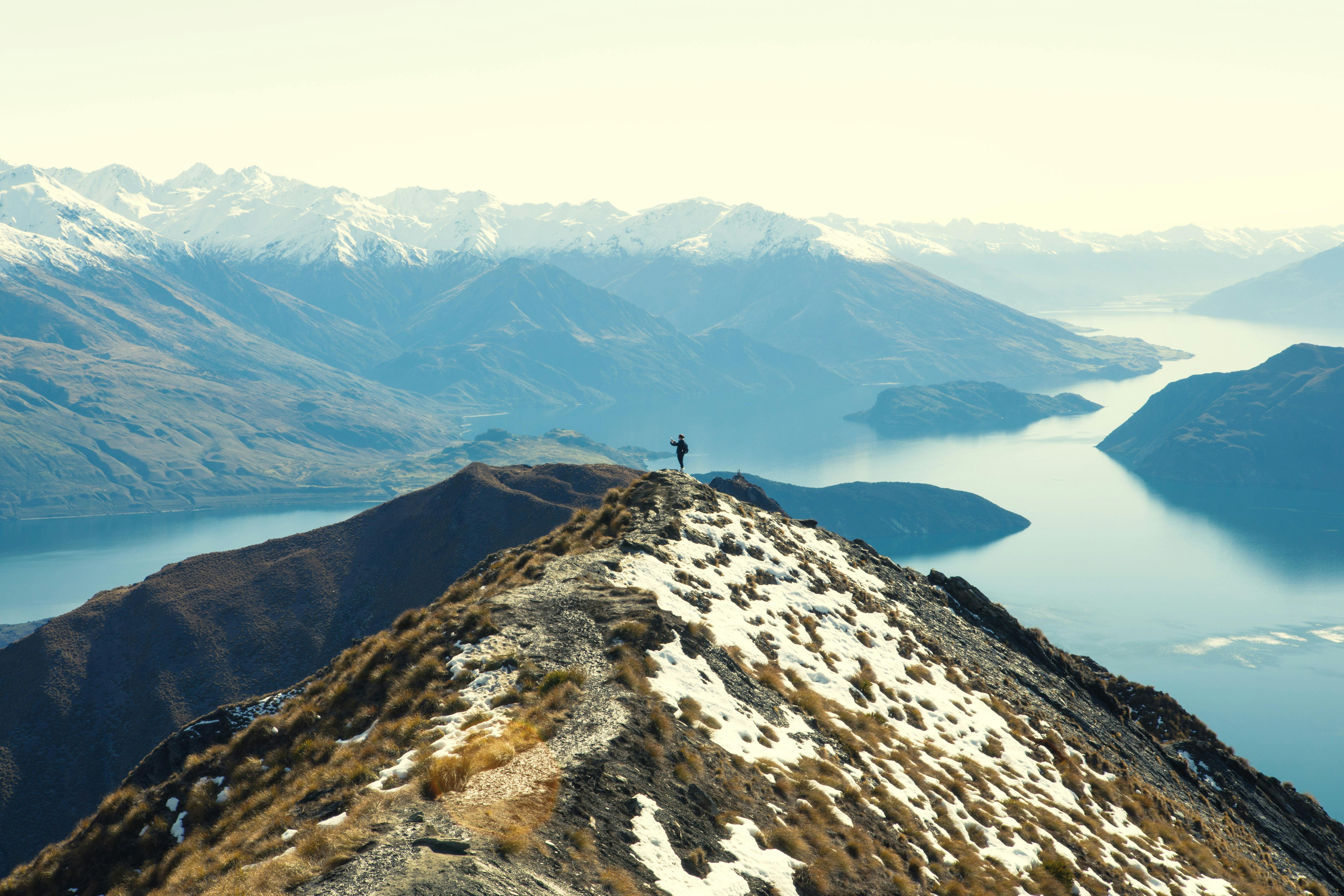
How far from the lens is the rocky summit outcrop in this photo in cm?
1614

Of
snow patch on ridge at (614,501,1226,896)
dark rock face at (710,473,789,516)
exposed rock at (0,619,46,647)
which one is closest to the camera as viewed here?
snow patch on ridge at (614,501,1226,896)

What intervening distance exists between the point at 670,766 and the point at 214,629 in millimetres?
91331

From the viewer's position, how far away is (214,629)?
93562 mm

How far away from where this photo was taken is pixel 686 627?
25656 millimetres

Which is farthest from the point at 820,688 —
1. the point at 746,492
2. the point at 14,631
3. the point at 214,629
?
the point at 14,631

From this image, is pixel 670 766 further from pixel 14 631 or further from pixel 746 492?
pixel 14 631

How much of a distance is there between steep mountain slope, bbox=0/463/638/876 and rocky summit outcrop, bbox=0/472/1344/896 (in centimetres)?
4429

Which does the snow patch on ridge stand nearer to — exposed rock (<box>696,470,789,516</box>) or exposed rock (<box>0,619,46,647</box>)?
exposed rock (<box>696,470,789,516</box>)

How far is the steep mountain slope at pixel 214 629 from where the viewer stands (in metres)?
75.9

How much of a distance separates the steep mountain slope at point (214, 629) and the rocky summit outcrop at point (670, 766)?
1744 inches

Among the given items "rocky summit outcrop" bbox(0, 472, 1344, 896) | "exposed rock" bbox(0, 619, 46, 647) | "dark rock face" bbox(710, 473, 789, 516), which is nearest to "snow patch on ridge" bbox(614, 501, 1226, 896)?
"rocky summit outcrop" bbox(0, 472, 1344, 896)

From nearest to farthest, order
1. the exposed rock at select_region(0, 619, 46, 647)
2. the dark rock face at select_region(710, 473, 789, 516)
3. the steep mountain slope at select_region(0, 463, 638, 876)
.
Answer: the steep mountain slope at select_region(0, 463, 638, 876)
the dark rock face at select_region(710, 473, 789, 516)
the exposed rock at select_region(0, 619, 46, 647)

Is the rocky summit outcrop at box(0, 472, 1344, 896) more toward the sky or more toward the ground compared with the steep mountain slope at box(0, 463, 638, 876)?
more toward the sky

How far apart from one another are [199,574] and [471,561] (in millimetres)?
34967
